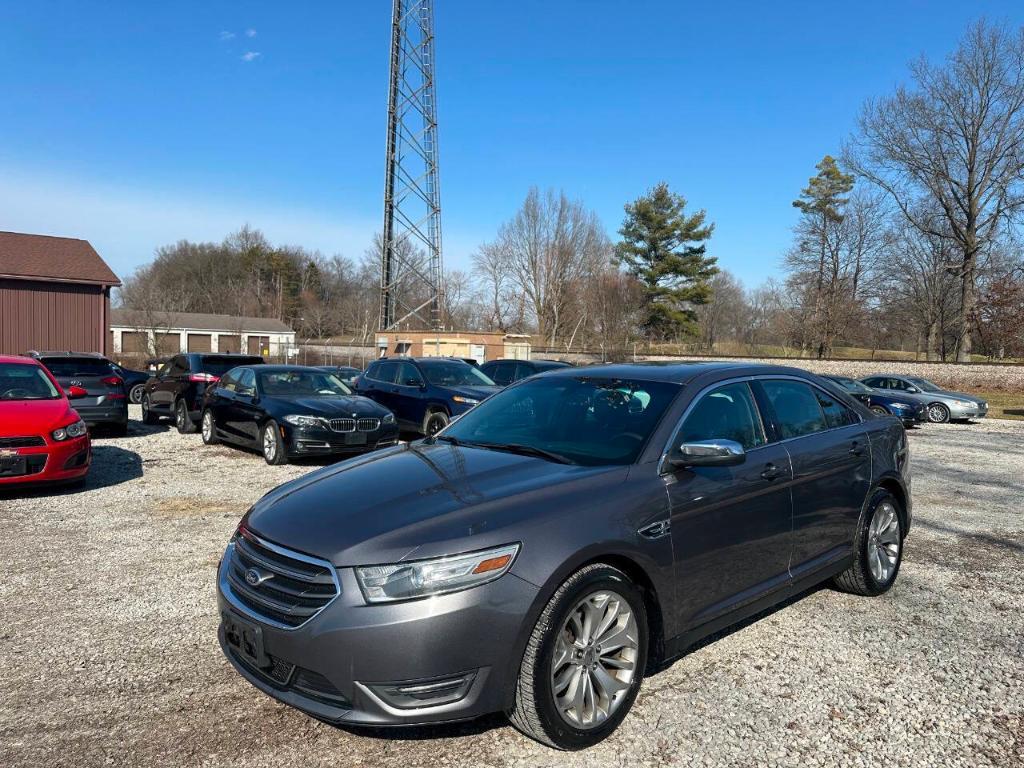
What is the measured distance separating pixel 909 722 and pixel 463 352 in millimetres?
36028

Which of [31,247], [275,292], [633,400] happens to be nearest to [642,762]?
[633,400]

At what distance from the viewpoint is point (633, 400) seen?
158 inches

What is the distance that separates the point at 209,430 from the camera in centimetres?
1210

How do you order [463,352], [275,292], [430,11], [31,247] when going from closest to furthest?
[31,247] → [463,352] → [430,11] → [275,292]

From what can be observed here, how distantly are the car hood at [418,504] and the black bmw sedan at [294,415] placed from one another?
249 inches

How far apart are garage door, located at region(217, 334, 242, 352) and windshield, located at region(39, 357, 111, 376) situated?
180 ft

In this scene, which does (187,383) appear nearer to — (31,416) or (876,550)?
(31,416)

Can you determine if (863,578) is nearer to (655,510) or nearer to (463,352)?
(655,510)

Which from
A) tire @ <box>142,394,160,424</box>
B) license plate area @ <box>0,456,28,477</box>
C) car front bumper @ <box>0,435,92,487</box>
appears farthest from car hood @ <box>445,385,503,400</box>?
tire @ <box>142,394,160,424</box>

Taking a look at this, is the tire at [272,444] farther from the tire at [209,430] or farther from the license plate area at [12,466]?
the license plate area at [12,466]

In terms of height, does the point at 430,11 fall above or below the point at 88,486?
A: above

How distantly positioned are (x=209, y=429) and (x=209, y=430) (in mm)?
19

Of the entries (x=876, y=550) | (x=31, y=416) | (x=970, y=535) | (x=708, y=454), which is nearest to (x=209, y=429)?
(x=31, y=416)

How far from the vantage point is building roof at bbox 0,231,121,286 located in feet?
92.5
